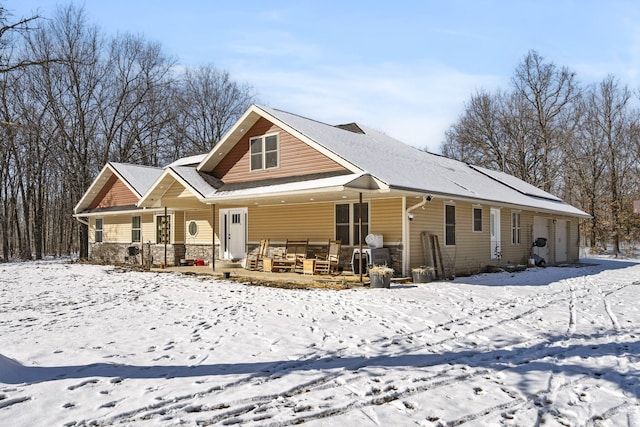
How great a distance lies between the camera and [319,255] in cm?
1536

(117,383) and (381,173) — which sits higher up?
(381,173)

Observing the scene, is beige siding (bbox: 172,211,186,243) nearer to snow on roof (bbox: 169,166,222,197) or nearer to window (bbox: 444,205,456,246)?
snow on roof (bbox: 169,166,222,197)

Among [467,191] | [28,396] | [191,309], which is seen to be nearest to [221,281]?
[191,309]

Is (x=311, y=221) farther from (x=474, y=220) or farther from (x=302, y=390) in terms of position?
(x=302, y=390)

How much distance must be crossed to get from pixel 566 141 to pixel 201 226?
1127 inches

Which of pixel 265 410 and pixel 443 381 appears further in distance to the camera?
pixel 443 381

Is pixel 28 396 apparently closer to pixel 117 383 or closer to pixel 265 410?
pixel 117 383

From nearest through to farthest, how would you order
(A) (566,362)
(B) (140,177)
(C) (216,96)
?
(A) (566,362) → (B) (140,177) → (C) (216,96)

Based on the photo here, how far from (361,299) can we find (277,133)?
7753mm

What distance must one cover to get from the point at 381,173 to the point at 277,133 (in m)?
4.50

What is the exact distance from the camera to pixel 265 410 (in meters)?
4.09

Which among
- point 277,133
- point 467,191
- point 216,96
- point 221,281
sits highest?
point 216,96

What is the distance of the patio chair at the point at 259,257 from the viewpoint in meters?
16.8

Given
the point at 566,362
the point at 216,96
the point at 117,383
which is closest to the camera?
the point at 117,383
